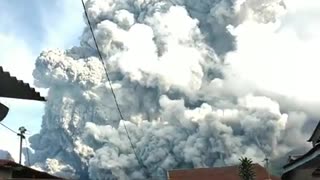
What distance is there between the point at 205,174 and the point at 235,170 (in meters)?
4.71

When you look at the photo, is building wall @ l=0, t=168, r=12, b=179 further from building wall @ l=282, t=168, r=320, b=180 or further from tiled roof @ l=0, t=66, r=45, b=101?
tiled roof @ l=0, t=66, r=45, b=101

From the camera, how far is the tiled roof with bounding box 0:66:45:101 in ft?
29.5

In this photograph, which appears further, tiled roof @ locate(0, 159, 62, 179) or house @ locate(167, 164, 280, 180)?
house @ locate(167, 164, 280, 180)

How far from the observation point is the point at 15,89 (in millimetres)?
9578

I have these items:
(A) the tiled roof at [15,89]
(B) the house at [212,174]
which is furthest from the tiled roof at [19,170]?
(B) the house at [212,174]

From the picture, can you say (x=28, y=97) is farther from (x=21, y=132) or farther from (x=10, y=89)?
(x=21, y=132)

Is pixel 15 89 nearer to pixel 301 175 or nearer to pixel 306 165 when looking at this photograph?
pixel 306 165

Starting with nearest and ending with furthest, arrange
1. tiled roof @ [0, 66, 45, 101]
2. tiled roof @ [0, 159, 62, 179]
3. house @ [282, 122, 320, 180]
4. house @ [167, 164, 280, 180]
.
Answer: tiled roof @ [0, 66, 45, 101] → house @ [282, 122, 320, 180] → tiled roof @ [0, 159, 62, 179] → house @ [167, 164, 280, 180]

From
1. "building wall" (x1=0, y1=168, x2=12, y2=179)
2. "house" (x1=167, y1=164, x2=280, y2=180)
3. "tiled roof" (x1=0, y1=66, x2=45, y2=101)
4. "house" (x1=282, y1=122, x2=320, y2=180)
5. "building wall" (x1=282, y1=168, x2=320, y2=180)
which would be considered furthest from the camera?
"house" (x1=167, y1=164, x2=280, y2=180)

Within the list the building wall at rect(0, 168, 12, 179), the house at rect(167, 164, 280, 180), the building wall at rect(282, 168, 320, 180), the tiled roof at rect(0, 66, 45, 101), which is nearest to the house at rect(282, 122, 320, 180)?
the building wall at rect(282, 168, 320, 180)

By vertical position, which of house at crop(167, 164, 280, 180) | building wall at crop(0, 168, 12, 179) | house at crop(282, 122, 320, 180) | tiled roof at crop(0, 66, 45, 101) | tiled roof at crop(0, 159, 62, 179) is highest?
house at crop(167, 164, 280, 180)

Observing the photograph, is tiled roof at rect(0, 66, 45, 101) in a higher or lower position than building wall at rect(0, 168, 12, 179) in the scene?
lower

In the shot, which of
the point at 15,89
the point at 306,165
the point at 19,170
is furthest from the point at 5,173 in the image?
the point at 15,89

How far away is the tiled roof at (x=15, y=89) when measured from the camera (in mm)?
8992
